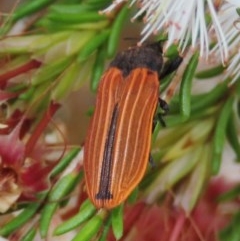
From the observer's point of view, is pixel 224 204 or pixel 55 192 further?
pixel 224 204

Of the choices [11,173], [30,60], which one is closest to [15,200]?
[11,173]

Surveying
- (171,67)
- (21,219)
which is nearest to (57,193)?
(21,219)

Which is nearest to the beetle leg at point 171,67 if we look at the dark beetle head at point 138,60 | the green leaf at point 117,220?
the dark beetle head at point 138,60

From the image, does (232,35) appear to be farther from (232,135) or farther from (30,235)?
(30,235)

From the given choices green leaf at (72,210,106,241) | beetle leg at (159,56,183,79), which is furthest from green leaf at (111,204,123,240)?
beetle leg at (159,56,183,79)

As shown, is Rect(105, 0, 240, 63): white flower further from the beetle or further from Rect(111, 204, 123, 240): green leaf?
Rect(111, 204, 123, 240): green leaf

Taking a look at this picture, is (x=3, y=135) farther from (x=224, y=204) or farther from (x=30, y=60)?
(x=224, y=204)

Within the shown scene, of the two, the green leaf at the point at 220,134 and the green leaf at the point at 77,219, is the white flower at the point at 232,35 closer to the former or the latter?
the green leaf at the point at 220,134
